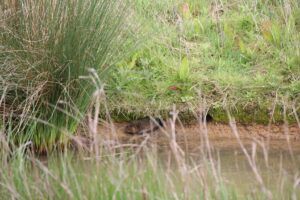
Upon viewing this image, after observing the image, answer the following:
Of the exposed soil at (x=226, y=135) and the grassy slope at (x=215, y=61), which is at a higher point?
the grassy slope at (x=215, y=61)

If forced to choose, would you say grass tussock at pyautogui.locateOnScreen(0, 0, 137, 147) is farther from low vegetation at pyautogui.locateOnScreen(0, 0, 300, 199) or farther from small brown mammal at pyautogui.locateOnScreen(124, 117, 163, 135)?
small brown mammal at pyautogui.locateOnScreen(124, 117, 163, 135)

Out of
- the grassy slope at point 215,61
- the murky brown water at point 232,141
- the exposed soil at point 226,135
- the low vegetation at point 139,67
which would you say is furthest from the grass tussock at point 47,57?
the exposed soil at point 226,135

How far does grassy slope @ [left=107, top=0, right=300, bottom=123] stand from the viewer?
5566mm

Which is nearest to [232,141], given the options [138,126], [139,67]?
[138,126]

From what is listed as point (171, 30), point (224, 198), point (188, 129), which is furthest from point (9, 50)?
point (224, 198)

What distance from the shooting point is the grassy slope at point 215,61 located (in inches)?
219

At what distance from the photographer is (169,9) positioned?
6844mm

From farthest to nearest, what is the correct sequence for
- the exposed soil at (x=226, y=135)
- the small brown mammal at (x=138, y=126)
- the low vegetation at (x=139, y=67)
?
the small brown mammal at (x=138, y=126) → the exposed soil at (x=226, y=135) → the low vegetation at (x=139, y=67)

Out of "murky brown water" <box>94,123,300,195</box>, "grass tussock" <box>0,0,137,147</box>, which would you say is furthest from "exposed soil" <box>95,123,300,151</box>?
"grass tussock" <box>0,0,137,147</box>

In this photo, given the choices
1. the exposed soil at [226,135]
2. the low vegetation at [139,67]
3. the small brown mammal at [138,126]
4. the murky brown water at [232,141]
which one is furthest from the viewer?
the small brown mammal at [138,126]

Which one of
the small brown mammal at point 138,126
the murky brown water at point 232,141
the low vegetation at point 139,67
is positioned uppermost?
the low vegetation at point 139,67

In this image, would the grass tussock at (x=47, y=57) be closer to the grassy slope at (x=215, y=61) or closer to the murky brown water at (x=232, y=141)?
the murky brown water at (x=232, y=141)

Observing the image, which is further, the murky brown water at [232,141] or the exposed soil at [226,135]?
the exposed soil at [226,135]

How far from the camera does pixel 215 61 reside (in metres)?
6.16
